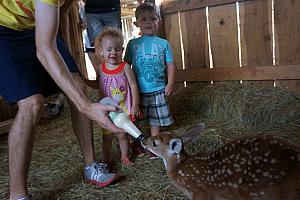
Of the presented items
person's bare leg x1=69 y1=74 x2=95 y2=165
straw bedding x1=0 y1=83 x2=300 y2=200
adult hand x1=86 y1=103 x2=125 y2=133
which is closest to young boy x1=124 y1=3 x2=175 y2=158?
straw bedding x1=0 y1=83 x2=300 y2=200

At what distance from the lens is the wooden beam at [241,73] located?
4004mm

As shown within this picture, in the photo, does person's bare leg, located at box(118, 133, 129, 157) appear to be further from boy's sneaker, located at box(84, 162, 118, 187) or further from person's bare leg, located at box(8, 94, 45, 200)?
person's bare leg, located at box(8, 94, 45, 200)

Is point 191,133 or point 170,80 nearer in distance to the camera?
point 191,133

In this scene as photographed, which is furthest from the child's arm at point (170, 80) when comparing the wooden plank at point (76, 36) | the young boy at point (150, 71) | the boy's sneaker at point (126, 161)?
the wooden plank at point (76, 36)

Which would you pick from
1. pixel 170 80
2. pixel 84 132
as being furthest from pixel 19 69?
pixel 170 80

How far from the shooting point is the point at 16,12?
A: 2.38 metres

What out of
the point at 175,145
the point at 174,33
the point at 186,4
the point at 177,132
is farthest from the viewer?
the point at 174,33

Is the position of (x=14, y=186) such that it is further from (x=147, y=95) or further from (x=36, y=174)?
(x=147, y=95)

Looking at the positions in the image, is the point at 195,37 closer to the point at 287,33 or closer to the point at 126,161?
the point at 287,33

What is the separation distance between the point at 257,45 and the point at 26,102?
9.43ft

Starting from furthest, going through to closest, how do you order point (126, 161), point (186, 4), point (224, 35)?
1. point (186, 4)
2. point (224, 35)
3. point (126, 161)

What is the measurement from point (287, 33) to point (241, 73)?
0.67m

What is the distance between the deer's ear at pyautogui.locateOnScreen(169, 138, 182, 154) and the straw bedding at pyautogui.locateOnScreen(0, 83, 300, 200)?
14.4 inches

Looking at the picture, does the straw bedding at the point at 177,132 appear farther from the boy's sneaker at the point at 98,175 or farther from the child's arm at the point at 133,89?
the child's arm at the point at 133,89
